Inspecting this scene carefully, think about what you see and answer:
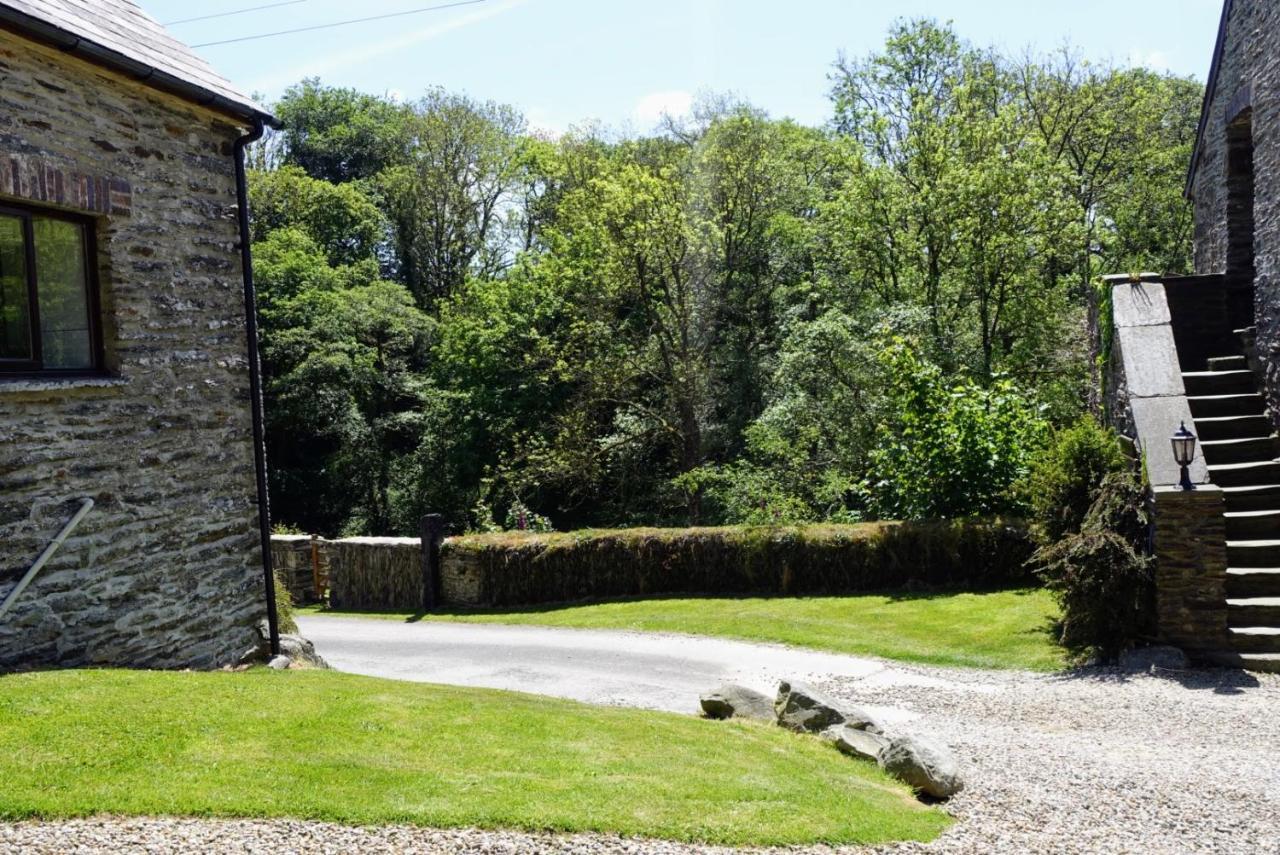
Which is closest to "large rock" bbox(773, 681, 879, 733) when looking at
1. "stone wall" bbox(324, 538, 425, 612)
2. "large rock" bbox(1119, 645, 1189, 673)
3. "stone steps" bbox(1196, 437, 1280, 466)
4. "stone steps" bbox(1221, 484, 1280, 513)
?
"large rock" bbox(1119, 645, 1189, 673)

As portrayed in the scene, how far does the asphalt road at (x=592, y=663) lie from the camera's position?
38.1 ft

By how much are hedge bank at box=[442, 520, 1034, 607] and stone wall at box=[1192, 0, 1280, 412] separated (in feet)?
14.1

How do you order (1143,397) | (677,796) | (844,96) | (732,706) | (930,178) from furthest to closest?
(844,96) < (930,178) < (1143,397) < (732,706) < (677,796)

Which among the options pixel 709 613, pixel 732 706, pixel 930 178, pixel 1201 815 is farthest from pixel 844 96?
pixel 1201 815

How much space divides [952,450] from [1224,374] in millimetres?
4120

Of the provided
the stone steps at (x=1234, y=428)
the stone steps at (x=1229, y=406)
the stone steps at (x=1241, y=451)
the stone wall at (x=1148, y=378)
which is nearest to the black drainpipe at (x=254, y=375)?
the stone wall at (x=1148, y=378)

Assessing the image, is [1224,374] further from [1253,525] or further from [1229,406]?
[1253,525]

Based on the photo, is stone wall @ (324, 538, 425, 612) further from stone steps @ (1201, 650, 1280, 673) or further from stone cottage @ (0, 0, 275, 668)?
stone steps @ (1201, 650, 1280, 673)

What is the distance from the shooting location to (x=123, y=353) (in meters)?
8.70

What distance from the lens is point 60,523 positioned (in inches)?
316

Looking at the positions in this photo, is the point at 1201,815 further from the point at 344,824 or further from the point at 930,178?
the point at 930,178

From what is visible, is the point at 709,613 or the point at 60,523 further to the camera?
the point at 709,613

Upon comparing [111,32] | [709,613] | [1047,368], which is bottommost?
[709,613]

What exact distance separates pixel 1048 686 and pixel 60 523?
29.9 feet
